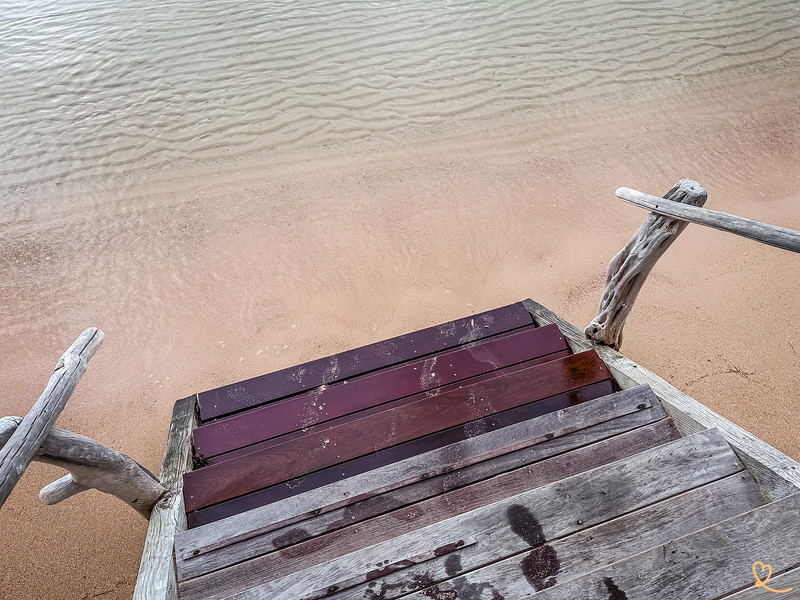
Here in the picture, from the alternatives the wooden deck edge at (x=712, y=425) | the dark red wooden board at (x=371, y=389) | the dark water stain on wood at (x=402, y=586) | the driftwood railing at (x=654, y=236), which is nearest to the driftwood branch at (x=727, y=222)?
the driftwood railing at (x=654, y=236)

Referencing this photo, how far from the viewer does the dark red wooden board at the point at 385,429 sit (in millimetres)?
2488

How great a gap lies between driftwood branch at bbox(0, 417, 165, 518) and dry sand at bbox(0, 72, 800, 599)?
1.12 metres

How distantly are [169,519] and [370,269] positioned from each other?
Result: 3.33 meters

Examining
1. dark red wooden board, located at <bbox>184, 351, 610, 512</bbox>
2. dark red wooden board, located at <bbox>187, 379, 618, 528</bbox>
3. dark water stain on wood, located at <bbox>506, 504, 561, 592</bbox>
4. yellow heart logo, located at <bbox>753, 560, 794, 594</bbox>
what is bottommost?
dark red wooden board, located at <bbox>187, 379, 618, 528</bbox>

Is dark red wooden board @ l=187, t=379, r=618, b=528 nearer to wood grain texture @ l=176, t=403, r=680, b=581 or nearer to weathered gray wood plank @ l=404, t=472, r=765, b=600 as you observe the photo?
wood grain texture @ l=176, t=403, r=680, b=581

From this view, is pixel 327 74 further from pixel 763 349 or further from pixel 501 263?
pixel 763 349

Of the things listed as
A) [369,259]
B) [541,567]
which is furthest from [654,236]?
[369,259]

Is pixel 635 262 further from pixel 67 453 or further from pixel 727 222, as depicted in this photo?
pixel 67 453

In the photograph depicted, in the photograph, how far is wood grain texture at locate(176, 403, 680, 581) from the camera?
2033 millimetres

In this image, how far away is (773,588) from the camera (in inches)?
60.3

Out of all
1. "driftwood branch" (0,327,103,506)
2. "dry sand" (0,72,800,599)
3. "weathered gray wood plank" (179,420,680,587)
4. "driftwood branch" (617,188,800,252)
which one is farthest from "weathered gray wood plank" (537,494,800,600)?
"dry sand" (0,72,800,599)

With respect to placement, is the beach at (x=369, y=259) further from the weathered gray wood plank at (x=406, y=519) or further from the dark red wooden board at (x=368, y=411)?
the weathered gray wood plank at (x=406, y=519)

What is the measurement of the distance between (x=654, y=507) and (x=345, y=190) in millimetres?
5070

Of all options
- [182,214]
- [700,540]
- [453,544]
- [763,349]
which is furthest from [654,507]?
[182,214]
